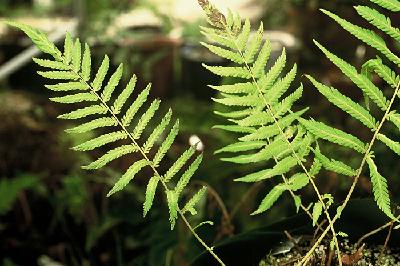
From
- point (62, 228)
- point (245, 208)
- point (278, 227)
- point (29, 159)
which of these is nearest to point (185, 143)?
point (29, 159)

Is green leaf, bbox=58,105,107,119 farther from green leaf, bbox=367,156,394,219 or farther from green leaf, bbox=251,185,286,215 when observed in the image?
green leaf, bbox=367,156,394,219

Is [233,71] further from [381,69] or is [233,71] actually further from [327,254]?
[327,254]

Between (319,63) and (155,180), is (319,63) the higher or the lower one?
the lower one

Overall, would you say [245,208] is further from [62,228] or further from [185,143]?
[185,143]

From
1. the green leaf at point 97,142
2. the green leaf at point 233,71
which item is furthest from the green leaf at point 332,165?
the green leaf at point 97,142

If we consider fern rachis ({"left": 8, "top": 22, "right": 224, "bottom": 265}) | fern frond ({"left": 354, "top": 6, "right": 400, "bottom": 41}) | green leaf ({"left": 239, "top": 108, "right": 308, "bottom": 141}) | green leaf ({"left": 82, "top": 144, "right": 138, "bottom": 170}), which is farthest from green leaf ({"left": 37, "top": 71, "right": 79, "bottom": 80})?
fern frond ({"left": 354, "top": 6, "right": 400, "bottom": 41})

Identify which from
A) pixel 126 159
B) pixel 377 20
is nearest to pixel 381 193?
pixel 377 20
